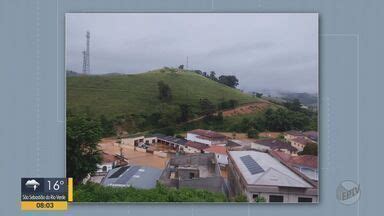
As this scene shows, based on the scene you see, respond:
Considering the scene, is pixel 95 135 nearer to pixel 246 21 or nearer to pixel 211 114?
pixel 211 114

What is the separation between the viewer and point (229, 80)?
4629 millimetres

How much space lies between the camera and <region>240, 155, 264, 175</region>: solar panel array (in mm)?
4593

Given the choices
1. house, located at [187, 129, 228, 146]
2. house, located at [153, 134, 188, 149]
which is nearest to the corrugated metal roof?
house, located at [187, 129, 228, 146]

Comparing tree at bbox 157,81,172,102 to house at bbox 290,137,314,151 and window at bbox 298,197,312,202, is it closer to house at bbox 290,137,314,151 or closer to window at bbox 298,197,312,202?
house at bbox 290,137,314,151

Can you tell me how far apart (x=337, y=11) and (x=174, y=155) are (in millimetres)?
2182

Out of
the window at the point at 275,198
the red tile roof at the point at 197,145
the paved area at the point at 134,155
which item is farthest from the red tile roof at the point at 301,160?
the paved area at the point at 134,155

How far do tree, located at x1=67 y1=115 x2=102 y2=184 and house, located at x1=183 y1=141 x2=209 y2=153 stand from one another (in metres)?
0.89

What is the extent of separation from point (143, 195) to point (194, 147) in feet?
2.28

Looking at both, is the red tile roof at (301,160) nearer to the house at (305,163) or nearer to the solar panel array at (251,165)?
the house at (305,163)

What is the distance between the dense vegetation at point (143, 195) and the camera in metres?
4.57

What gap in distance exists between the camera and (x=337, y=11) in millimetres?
4605

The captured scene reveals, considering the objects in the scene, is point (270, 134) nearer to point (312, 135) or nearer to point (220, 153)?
point (312, 135)

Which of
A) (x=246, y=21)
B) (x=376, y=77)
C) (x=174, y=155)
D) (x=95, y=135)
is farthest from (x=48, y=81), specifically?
(x=376, y=77)
